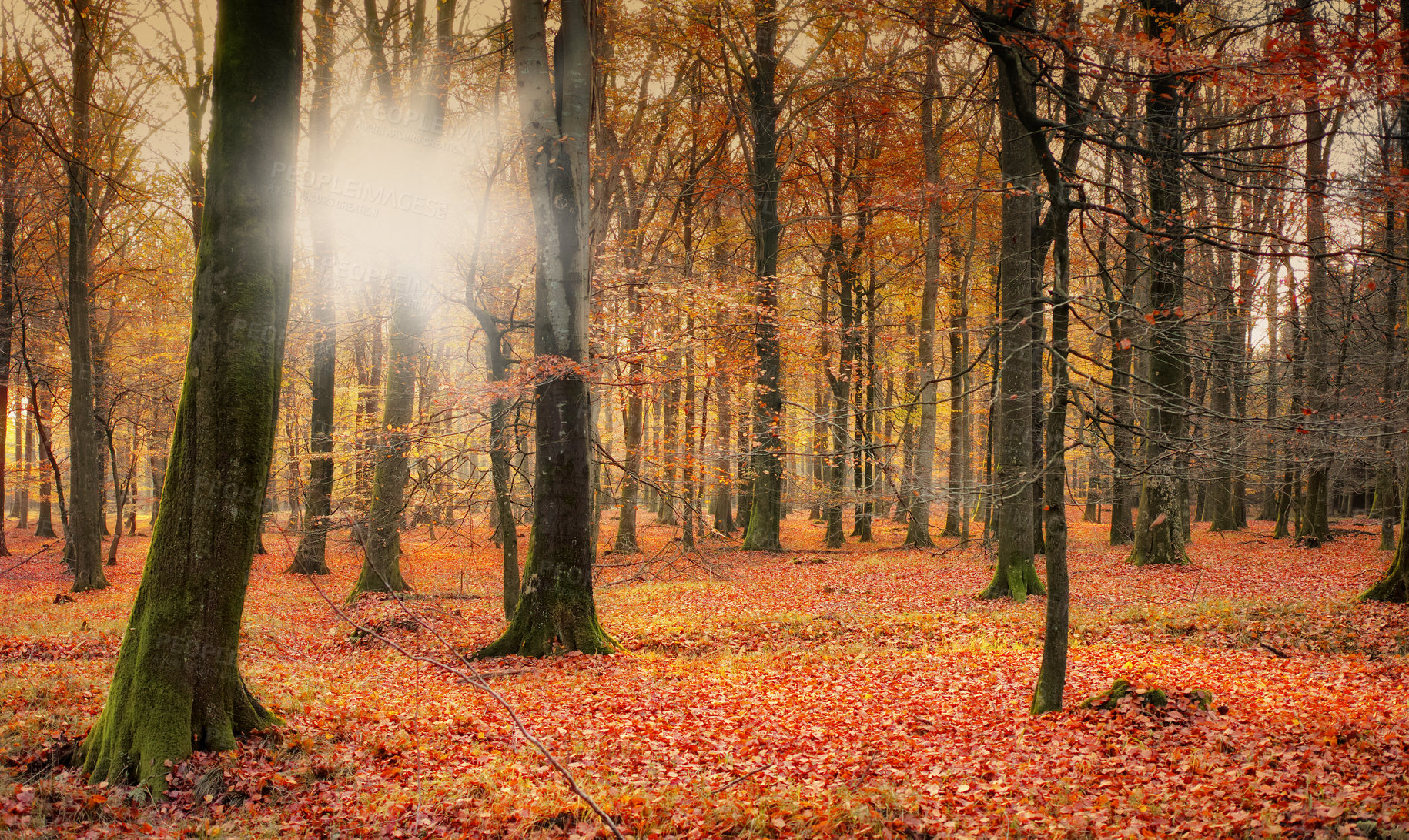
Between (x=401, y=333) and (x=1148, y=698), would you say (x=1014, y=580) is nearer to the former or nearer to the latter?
(x=1148, y=698)

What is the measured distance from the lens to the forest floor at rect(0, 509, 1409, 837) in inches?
161

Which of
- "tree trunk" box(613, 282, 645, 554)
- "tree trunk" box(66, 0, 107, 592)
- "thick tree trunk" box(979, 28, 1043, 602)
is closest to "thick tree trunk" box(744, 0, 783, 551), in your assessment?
"tree trunk" box(613, 282, 645, 554)

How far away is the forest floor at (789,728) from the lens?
4.09m

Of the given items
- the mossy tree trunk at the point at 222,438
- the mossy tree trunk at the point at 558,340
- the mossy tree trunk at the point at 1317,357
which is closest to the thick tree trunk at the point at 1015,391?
the mossy tree trunk at the point at 1317,357

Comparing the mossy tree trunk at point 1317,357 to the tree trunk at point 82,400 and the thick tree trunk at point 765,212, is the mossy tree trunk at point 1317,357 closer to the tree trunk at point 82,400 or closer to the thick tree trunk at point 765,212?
the thick tree trunk at point 765,212

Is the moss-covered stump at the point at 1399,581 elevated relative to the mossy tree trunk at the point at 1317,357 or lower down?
lower down

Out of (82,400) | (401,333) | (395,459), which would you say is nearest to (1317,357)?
(395,459)

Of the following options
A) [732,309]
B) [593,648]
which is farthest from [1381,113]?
[593,648]

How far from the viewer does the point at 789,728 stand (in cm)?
600

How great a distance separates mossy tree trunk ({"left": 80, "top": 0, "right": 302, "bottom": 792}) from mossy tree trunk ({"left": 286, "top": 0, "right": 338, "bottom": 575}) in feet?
29.5

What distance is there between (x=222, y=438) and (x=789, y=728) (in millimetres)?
4797

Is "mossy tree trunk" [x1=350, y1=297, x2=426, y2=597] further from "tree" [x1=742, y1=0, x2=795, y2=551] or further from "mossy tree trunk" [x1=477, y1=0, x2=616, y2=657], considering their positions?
"tree" [x1=742, y1=0, x2=795, y2=551]

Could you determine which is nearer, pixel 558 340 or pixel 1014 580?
pixel 558 340

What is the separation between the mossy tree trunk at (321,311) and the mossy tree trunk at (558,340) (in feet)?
22.3
